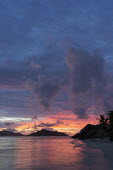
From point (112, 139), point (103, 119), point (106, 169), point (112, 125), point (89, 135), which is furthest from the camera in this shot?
point (89, 135)

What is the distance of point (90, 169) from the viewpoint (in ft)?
77.7

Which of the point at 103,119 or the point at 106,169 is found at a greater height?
the point at 103,119

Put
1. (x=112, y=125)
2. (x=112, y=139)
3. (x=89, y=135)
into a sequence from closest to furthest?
(x=112, y=139) → (x=112, y=125) → (x=89, y=135)

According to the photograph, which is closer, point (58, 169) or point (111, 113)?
point (58, 169)

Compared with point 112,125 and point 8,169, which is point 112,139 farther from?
point 8,169

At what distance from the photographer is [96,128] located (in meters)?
196

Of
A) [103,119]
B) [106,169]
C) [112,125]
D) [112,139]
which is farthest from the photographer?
[103,119]

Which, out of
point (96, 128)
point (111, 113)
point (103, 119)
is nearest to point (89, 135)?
point (96, 128)

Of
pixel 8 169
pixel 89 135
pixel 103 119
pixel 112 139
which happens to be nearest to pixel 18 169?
pixel 8 169

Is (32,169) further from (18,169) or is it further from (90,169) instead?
(90,169)

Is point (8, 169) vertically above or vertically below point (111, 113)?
below

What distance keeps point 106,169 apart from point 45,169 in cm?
720

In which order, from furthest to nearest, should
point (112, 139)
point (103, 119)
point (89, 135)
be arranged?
point (89, 135), point (103, 119), point (112, 139)

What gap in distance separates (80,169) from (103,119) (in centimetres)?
12856
